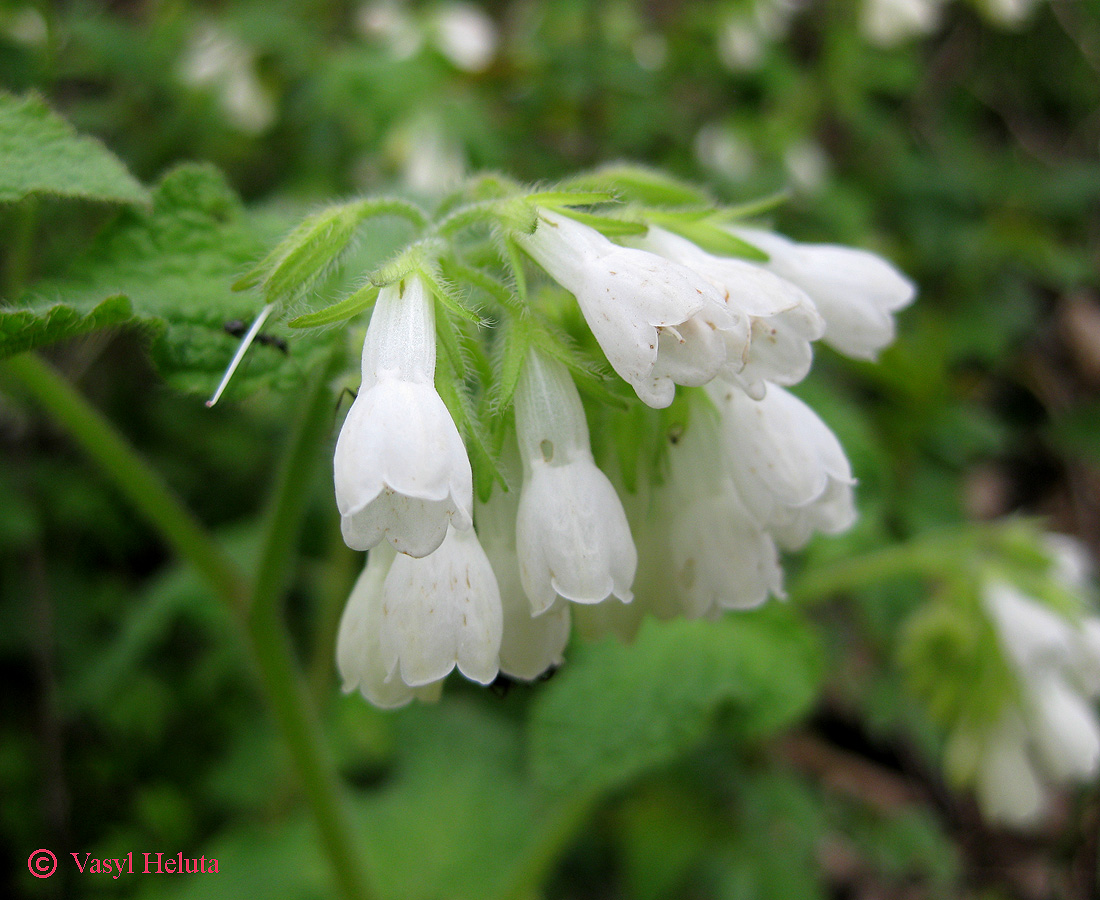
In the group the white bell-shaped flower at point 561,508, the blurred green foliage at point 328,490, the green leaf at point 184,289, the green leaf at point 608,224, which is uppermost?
the green leaf at point 608,224

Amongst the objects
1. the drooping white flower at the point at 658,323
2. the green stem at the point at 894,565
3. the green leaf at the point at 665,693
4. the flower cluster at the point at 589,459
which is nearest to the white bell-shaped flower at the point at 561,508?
the flower cluster at the point at 589,459

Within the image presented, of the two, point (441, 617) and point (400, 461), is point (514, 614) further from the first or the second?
point (400, 461)

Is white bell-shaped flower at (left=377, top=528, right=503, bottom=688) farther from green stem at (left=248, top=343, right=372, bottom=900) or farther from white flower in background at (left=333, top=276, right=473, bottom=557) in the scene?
green stem at (left=248, top=343, right=372, bottom=900)

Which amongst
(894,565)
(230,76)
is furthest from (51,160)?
(230,76)

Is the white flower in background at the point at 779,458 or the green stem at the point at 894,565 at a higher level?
the white flower in background at the point at 779,458

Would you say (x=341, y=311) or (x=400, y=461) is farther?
(x=341, y=311)

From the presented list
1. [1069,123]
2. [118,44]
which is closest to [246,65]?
[118,44]

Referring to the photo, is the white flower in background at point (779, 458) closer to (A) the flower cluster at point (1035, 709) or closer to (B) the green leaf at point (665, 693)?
(B) the green leaf at point (665, 693)
